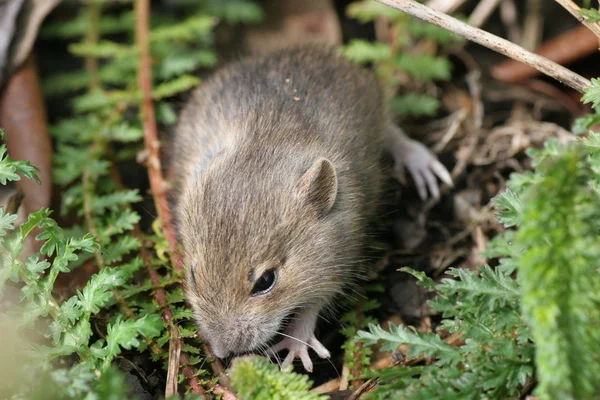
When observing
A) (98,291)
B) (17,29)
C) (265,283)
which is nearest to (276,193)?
(265,283)

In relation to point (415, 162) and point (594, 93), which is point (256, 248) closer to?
point (594, 93)

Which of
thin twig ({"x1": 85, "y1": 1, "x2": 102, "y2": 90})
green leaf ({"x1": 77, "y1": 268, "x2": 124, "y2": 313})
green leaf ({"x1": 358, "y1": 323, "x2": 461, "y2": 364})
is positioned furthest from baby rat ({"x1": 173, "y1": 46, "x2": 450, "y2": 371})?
thin twig ({"x1": 85, "y1": 1, "x2": 102, "y2": 90})

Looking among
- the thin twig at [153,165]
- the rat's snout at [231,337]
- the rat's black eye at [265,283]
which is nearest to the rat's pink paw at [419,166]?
the rat's black eye at [265,283]

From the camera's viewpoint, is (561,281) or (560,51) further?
(560,51)

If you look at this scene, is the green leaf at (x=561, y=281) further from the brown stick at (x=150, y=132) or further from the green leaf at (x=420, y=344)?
the brown stick at (x=150, y=132)

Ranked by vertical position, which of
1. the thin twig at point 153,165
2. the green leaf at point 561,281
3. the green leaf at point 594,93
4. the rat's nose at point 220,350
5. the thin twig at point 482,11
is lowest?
the rat's nose at point 220,350

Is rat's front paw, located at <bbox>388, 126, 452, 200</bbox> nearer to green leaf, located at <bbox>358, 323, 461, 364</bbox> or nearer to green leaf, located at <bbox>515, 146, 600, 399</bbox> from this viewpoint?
green leaf, located at <bbox>358, 323, 461, 364</bbox>

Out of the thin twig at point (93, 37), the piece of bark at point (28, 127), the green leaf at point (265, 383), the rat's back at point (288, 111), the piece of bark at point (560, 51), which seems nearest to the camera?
the green leaf at point (265, 383)
